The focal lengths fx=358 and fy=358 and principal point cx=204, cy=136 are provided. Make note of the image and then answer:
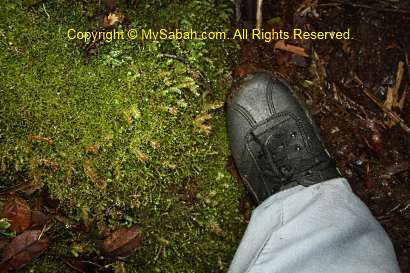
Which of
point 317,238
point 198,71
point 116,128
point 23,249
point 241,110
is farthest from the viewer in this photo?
point 241,110

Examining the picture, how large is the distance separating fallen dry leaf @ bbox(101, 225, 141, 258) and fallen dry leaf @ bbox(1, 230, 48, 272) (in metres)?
0.35

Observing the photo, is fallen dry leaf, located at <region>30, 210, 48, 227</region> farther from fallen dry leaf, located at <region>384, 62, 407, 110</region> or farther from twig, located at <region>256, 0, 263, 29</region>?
fallen dry leaf, located at <region>384, 62, 407, 110</region>

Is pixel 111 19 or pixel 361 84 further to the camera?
pixel 361 84

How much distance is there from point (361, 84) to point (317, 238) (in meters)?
1.28

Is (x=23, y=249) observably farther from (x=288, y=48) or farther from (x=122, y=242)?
(x=288, y=48)

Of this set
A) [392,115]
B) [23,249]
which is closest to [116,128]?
[23,249]

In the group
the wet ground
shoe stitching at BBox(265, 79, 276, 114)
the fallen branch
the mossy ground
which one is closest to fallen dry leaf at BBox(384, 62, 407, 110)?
the wet ground

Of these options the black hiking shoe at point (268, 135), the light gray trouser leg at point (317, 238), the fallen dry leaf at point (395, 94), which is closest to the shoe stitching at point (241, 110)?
the black hiking shoe at point (268, 135)

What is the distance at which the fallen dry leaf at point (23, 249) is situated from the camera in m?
1.97

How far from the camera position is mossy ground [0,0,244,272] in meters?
2.13

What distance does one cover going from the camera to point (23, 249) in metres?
2.01

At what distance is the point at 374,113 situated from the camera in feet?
8.07

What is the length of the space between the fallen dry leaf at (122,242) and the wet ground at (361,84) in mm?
1242

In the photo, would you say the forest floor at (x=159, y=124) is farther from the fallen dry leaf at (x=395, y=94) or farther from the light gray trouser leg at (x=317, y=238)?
the light gray trouser leg at (x=317, y=238)
